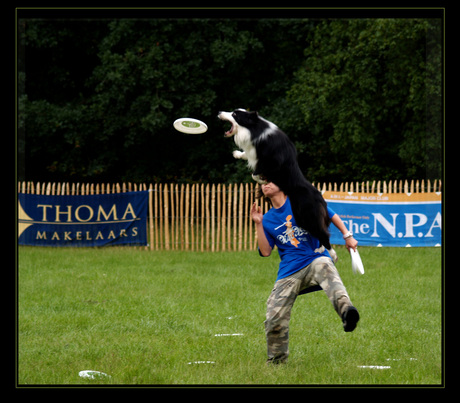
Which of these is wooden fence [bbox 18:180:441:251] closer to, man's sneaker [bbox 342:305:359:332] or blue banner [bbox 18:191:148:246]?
blue banner [bbox 18:191:148:246]

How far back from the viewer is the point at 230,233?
580 inches

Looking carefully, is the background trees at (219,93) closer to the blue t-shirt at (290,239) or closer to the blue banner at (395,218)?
the blue banner at (395,218)

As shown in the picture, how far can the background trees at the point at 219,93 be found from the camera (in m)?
17.7

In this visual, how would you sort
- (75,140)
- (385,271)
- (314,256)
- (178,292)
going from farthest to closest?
1. (75,140)
2. (385,271)
3. (178,292)
4. (314,256)

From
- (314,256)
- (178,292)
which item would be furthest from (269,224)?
(178,292)

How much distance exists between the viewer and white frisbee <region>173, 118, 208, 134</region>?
16.5ft

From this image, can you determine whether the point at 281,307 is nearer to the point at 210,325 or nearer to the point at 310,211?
the point at 310,211

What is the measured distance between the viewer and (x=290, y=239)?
17.1ft

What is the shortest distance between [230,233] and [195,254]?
1.18 meters

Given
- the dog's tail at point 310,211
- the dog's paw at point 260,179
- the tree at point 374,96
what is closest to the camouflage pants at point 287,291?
the dog's tail at point 310,211

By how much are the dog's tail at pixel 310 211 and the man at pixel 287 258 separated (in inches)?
4.9

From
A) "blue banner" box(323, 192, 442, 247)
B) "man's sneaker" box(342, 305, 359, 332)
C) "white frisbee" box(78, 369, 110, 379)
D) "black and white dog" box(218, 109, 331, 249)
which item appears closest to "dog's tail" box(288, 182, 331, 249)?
"black and white dog" box(218, 109, 331, 249)

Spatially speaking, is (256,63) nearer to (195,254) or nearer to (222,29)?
(222,29)

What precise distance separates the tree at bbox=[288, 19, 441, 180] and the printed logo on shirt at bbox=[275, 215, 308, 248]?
12.6m
